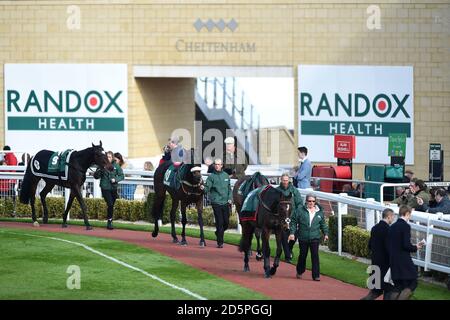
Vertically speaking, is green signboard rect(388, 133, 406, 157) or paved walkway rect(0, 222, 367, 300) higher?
green signboard rect(388, 133, 406, 157)

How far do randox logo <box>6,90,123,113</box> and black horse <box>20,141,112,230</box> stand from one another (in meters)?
10.7

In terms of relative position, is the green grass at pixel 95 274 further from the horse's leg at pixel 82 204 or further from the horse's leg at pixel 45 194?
the horse's leg at pixel 45 194

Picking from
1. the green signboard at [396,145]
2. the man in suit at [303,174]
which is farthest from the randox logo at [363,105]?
the man in suit at [303,174]

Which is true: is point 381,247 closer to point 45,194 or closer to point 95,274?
point 95,274

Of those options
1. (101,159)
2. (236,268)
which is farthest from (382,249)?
(101,159)

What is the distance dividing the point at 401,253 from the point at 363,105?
19880 millimetres

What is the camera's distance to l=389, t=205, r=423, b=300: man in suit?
13.9 m

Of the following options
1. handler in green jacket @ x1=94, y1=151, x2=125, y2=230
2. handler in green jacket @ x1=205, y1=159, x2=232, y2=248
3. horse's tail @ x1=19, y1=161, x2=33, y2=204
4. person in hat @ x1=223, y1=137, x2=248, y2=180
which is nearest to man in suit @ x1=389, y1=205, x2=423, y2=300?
handler in green jacket @ x1=205, y1=159, x2=232, y2=248

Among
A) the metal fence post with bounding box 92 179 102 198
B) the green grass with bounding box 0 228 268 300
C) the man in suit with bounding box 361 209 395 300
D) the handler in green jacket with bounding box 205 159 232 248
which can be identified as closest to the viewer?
the man in suit with bounding box 361 209 395 300

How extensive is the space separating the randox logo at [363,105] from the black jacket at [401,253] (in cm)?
1973

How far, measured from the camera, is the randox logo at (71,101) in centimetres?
3450

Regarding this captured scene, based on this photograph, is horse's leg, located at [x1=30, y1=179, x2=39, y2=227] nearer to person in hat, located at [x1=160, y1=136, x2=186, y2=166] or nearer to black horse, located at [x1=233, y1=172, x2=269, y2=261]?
person in hat, located at [x1=160, y1=136, x2=186, y2=166]
